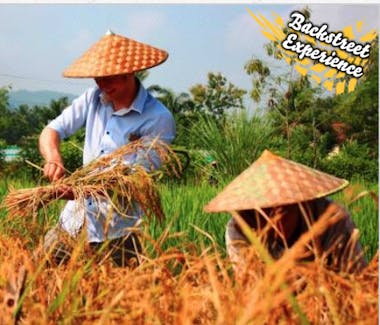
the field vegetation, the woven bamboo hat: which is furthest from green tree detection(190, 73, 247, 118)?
the woven bamboo hat

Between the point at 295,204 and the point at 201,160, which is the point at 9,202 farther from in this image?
the point at 201,160

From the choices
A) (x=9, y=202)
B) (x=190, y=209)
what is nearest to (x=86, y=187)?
(x=9, y=202)

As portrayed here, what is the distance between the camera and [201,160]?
6121 millimetres

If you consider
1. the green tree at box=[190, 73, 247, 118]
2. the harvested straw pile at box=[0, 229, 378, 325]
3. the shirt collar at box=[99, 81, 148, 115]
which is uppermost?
the harvested straw pile at box=[0, 229, 378, 325]

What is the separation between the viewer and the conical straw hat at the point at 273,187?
1451mm

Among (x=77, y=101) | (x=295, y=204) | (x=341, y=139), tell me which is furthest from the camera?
Result: (x=341, y=139)

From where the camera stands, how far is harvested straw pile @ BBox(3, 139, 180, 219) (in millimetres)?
1879

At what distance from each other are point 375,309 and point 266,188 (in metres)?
0.48

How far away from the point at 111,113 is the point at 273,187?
90cm

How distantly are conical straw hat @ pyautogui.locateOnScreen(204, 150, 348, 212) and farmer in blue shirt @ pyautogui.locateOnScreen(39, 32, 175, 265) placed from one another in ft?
2.22

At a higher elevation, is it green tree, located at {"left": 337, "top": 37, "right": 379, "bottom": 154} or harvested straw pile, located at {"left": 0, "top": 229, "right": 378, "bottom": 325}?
harvested straw pile, located at {"left": 0, "top": 229, "right": 378, "bottom": 325}

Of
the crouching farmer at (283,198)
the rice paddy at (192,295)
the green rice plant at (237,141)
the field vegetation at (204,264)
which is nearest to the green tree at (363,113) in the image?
the field vegetation at (204,264)

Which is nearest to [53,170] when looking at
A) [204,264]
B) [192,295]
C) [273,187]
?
[273,187]

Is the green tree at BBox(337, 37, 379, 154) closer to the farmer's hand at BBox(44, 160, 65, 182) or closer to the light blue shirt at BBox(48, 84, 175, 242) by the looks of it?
the light blue shirt at BBox(48, 84, 175, 242)
